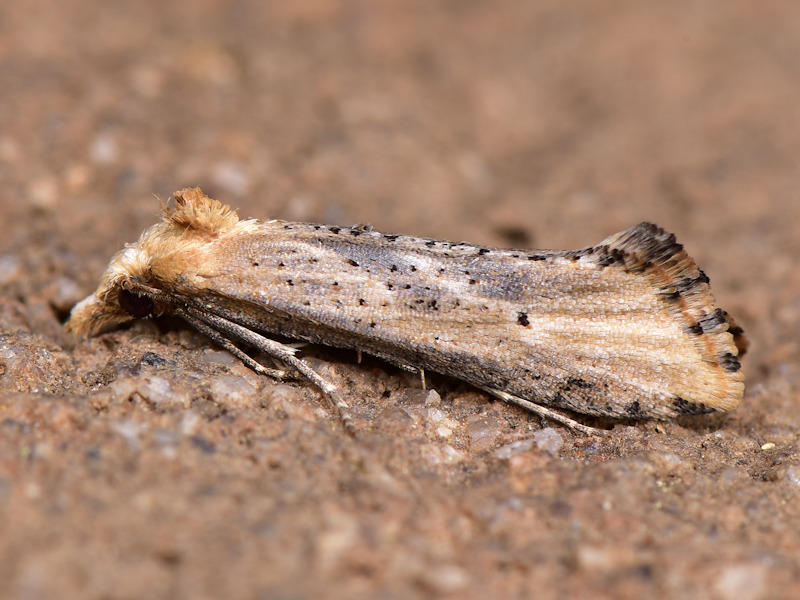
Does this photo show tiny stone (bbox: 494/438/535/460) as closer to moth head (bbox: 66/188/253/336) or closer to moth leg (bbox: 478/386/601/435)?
moth leg (bbox: 478/386/601/435)

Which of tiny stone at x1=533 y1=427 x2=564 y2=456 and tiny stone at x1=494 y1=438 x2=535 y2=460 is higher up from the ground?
tiny stone at x1=533 y1=427 x2=564 y2=456

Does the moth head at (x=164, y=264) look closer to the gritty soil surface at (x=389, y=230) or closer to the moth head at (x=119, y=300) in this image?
the moth head at (x=119, y=300)

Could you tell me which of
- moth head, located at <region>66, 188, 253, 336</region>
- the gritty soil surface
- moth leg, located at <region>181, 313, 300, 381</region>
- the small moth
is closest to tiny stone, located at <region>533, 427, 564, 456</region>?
the gritty soil surface

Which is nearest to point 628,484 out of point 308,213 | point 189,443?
point 189,443

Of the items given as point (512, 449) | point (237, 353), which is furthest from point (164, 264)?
point (512, 449)

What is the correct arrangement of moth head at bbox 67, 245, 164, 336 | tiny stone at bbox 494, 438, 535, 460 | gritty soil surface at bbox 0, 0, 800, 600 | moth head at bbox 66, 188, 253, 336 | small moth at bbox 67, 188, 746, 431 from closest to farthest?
gritty soil surface at bbox 0, 0, 800, 600
tiny stone at bbox 494, 438, 535, 460
small moth at bbox 67, 188, 746, 431
moth head at bbox 66, 188, 253, 336
moth head at bbox 67, 245, 164, 336

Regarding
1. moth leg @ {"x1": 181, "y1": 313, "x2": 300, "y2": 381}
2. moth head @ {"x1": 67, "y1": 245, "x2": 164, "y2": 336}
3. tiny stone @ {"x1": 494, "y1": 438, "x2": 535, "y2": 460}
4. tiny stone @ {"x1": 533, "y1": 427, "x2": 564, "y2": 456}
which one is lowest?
Result: tiny stone @ {"x1": 494, "y1": 438, "x2": 535, "y2": 460}

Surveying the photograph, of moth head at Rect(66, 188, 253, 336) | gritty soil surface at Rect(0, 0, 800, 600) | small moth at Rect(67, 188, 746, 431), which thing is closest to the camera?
gritty soil surface at Rect(0, 0, 800, 600)

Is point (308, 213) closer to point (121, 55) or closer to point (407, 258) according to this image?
point (407, 258)
